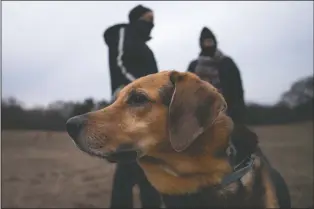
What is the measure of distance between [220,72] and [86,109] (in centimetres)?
59

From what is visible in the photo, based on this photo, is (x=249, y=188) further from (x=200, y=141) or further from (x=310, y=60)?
(x=310, y=60)

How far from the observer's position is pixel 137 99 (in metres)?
1.54

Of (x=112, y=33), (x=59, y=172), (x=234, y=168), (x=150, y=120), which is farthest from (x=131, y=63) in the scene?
(x=59, y=172)

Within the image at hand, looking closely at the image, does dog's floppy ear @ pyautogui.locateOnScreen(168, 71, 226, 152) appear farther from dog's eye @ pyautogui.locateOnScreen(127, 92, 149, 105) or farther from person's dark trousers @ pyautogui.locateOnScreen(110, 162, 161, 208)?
person's dark trousers @ pyautogui.locateOnScreen(110, 162, 161, 208)

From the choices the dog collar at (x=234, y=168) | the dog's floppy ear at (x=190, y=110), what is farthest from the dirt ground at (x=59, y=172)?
the dog's floppy ear at (x=190, y=110)

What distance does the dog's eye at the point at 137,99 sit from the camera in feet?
5.02

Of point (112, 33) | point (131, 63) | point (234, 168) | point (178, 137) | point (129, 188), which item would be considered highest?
point (112, 33)

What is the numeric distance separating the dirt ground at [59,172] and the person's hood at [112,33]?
56 cm

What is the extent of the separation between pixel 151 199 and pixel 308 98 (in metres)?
1.01

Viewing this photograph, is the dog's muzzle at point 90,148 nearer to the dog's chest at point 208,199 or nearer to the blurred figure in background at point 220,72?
the dog's chest at point 208,199

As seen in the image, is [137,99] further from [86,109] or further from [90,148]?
[86,109]

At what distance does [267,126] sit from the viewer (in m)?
2.32

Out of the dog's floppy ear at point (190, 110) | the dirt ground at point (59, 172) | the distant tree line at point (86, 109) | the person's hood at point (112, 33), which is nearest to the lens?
the dog's floppy ear at point (190, 110)

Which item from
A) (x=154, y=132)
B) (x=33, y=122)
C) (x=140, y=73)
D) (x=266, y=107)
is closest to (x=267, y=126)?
(x=266, y=107)
